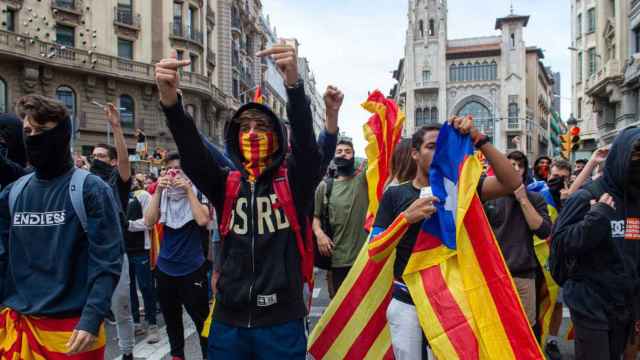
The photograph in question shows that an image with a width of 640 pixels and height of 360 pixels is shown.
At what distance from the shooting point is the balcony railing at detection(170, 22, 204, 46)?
38.1 metres

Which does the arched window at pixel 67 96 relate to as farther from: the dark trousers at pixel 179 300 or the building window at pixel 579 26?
the building window at pixel 579 26

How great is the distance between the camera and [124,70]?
3519 centimetres

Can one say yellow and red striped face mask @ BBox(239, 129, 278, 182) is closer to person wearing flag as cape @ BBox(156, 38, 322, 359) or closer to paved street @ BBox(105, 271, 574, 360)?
person wearing flag as cape @ BBox(156, 38, 322, 359)

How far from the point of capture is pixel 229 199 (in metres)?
3.03

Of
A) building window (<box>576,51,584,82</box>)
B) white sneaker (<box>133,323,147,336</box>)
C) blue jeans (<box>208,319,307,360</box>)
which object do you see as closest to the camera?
blue jeans (<box>208,319,307,360</box>)

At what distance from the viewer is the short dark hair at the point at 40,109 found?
3.02m

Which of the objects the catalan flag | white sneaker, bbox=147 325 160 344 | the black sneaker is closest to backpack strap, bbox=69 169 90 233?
the catalan flag

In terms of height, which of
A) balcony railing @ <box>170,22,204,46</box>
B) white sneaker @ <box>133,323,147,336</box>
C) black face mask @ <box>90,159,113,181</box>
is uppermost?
balcony railing @ <box>170,22,204,46</box>

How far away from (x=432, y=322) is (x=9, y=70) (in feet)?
107

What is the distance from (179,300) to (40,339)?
229 cm

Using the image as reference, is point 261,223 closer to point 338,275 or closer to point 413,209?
point 413,209

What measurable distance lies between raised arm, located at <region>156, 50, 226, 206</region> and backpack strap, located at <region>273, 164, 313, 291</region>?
0.32 meters

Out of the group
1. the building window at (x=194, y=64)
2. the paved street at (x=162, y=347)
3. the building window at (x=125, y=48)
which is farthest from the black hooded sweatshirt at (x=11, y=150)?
the building window at (x=194, y=64)

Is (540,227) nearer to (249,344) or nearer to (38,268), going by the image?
(249,344)
